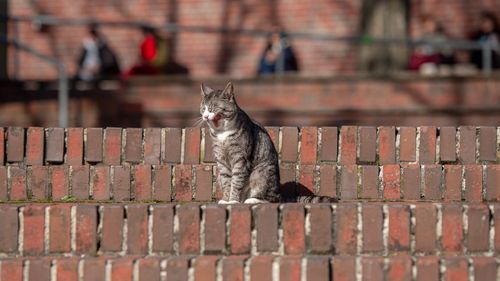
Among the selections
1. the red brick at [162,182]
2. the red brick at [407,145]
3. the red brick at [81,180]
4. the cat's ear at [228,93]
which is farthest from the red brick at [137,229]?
the red brick at [407,145]

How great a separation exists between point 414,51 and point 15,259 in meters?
9.89

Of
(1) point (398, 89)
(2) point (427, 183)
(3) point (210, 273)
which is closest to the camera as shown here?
(3) point (210, 273)

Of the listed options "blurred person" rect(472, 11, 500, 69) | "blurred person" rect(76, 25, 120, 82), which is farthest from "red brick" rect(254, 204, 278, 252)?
"blurred person" rect(76, 25, 120, 82)

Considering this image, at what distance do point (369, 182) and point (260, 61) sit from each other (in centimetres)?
836

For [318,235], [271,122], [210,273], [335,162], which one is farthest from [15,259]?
[271,122]

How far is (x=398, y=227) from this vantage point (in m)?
5.64

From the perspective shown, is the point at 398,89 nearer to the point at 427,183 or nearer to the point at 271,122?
the point at 271,122

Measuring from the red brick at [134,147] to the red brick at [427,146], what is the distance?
5.47ft

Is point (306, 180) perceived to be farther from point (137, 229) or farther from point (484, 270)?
point (484, 270)

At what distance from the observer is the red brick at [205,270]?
5500mm

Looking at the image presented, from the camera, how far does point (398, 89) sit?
13445mm

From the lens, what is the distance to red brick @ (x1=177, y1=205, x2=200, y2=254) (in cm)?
568

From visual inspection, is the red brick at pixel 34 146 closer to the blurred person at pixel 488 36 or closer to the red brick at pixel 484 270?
the red brick at pixel 484 270

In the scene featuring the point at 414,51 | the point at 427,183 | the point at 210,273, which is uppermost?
the point at 414,51
